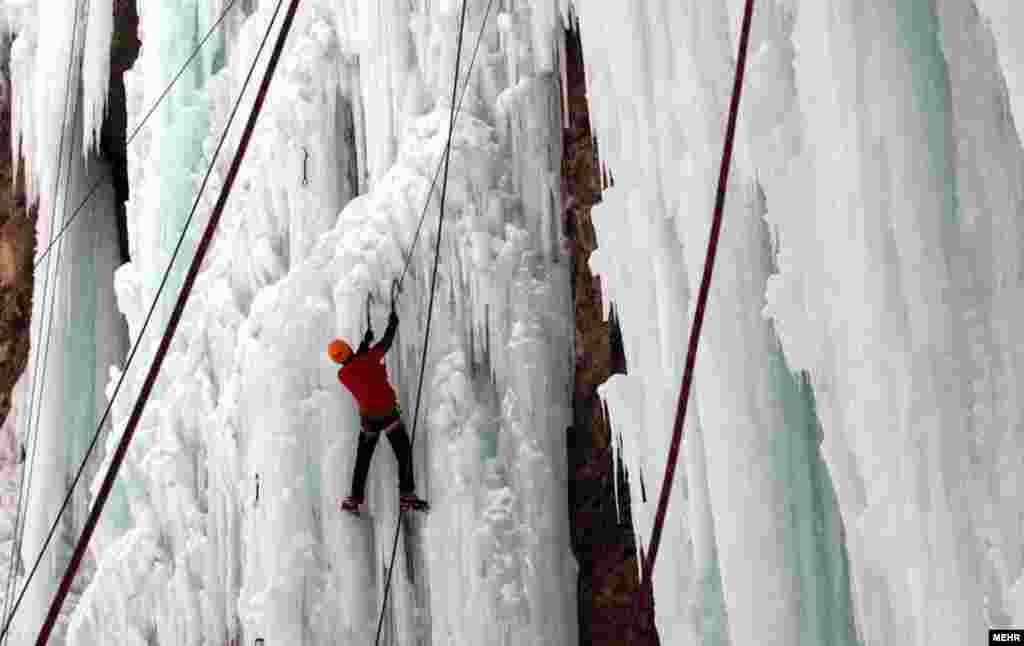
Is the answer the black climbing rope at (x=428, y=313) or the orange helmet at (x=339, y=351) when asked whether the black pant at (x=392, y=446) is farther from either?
the orange helmet at (x=339, y=351)

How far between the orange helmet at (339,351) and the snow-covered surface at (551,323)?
0.31 m

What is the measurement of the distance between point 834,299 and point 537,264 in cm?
215

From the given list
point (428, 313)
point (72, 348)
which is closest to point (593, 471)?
point (428, 313)

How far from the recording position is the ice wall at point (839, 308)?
2.37m

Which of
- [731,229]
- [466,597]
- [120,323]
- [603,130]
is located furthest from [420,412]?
[120,323]

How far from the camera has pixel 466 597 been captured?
13.9ft

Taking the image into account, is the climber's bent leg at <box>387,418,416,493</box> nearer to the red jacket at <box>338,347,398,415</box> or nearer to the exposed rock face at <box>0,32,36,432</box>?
the red jacket at <box>338,347,398,415</box>

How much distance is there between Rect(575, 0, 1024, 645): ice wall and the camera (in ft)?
7.77

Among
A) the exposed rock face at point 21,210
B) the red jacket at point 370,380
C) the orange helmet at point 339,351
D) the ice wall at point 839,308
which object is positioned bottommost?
the ice wall at point 839,308

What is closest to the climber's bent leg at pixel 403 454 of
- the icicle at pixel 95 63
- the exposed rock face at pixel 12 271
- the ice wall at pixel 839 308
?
the ice wall at pixel 839 308

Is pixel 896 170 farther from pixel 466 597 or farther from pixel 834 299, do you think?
pixel 466 597

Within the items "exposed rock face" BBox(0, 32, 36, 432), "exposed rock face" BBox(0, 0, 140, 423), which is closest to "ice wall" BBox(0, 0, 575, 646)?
Answer: "exposed rock face" BBox(0, 0, 140, 423)

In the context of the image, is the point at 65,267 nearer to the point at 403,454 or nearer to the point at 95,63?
the point at 95,63

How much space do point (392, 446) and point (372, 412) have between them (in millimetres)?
163
